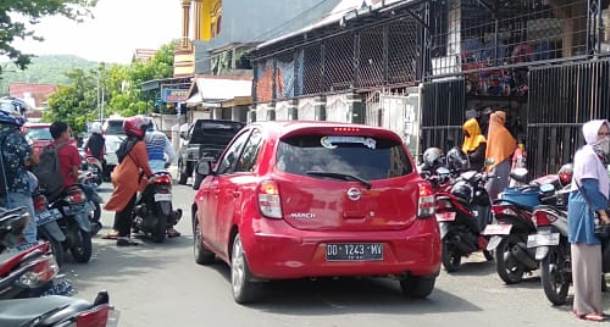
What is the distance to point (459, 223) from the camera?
9383 millimetres

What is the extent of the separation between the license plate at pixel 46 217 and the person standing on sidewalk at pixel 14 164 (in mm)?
534

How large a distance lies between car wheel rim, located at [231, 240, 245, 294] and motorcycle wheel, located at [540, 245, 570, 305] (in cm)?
277

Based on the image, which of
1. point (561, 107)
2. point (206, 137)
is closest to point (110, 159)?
point (206, 137)

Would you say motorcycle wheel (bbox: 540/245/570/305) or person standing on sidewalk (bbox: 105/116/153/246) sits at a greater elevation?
person standing on sidewalk (bbox: 105/116/153/246)

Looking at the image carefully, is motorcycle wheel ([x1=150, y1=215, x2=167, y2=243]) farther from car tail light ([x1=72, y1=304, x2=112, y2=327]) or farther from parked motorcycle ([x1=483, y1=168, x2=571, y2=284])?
car tail light ([x1=72, y1=304, x2=112, y2=327])

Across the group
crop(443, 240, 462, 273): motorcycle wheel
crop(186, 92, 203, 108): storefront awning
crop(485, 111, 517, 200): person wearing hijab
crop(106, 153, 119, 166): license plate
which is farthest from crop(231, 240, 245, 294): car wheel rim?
crop(186, 92, 203, 108): storefront awning

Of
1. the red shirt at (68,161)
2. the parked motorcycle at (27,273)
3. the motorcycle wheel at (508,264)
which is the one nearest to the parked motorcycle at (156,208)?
the red shirt at (68,161)

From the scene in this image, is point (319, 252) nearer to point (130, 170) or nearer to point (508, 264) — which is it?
point (508, 264)

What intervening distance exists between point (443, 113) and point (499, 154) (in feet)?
10.5

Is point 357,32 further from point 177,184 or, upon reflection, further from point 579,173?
point 579,173

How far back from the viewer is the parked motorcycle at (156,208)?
11.3 m

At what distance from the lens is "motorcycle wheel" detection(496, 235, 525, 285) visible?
8539 mm

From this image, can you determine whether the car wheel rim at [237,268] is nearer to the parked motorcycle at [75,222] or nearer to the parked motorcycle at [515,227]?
the parked motorcycle at [515,227]

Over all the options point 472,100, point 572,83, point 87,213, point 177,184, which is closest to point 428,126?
point 472,100
